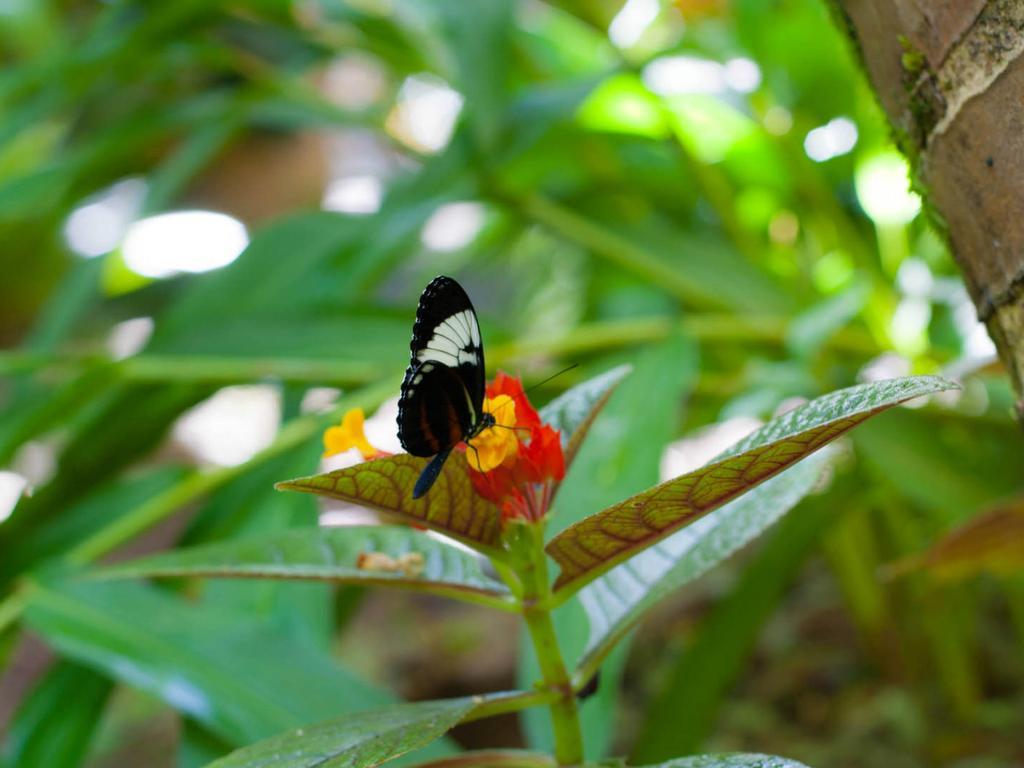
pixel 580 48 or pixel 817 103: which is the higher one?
pixel 580 48

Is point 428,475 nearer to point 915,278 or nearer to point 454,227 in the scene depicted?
point 915,278

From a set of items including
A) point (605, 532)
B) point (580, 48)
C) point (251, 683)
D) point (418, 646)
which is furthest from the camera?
point (418, 646)

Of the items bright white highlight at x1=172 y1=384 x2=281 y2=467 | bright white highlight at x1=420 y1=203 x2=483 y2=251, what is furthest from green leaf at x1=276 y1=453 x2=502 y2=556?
bright white highlight at x1=172 y1=384 x2=281 y2=467

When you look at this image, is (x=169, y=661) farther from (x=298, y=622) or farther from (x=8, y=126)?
(x=8, y=126)

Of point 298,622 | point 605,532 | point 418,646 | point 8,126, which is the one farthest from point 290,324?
point 418,646

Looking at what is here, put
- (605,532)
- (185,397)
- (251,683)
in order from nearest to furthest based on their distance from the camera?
(605,532) < (251,683) < (185,397)

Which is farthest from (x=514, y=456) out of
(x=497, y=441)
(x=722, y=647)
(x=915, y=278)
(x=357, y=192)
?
(x=357, y=192)

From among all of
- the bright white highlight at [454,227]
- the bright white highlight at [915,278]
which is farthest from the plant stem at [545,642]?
the bright white highlight at [454,227]

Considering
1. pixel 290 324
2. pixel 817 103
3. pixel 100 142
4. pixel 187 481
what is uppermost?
pixel 100 142
